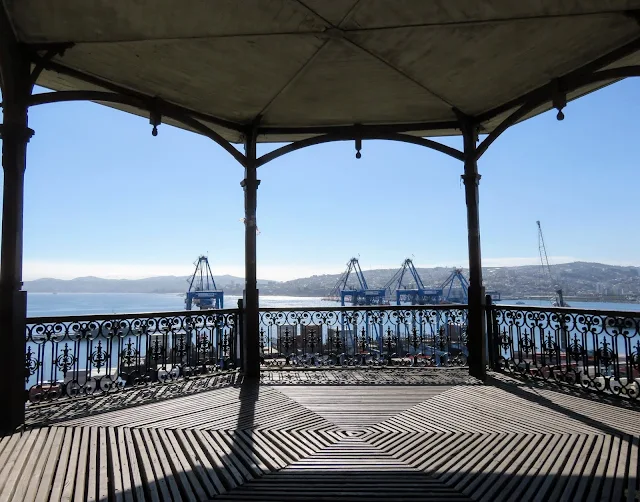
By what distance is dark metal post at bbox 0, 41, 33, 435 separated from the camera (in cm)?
329

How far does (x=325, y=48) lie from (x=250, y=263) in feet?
9.73

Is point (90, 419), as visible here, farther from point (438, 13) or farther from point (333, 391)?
point (438, 13)

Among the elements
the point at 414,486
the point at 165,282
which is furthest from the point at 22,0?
the point at 165,282

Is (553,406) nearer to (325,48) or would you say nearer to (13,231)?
(325,48)

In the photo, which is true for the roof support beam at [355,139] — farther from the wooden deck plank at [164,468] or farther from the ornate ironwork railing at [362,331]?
the wooden deck plank at [164,468]

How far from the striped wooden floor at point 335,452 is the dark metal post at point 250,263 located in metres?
1.38

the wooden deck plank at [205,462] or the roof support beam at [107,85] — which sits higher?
the roof support beam at [107,85]

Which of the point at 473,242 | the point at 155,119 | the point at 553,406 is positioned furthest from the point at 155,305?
the point at 553,406

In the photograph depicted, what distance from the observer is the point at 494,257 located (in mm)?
97375

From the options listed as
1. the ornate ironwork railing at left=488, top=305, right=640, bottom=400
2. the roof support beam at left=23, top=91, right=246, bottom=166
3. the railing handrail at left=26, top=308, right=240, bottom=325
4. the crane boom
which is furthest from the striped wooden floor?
the crane boom

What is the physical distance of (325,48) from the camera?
358 cm

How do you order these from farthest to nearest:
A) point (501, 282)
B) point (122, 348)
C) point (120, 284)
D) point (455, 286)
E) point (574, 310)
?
point (120, 284), point (455, 286), point (501, 282), point (122, 348), point (574, 310)

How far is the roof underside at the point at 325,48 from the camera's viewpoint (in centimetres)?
298

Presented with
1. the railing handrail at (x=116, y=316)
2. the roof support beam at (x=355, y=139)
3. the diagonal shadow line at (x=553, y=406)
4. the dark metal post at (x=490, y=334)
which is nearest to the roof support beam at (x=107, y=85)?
the roof support beam at (x=355, y=139)
